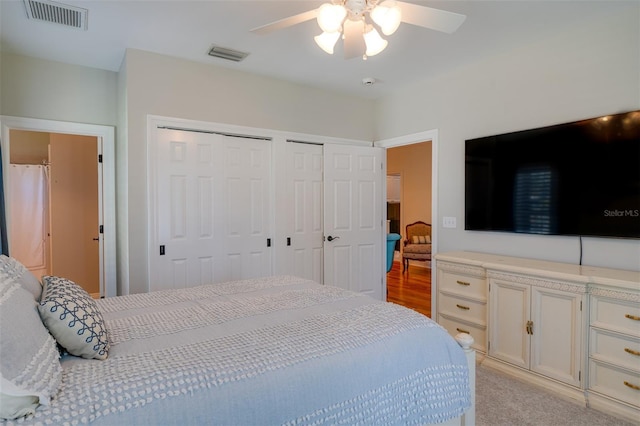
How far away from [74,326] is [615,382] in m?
2.85

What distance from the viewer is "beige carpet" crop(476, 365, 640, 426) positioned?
6.82ft

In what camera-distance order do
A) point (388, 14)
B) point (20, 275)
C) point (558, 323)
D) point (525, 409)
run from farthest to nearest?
point (558, 323), point (525, 409), point (388, 14), point (20, 275)

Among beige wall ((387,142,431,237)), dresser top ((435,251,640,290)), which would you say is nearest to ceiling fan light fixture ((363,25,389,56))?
dresser top ((435,251,640,290))

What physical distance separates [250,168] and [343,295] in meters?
2.05

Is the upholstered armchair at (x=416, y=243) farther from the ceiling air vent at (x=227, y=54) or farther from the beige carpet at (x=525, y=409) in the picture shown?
the ceiling air vent at (x=227, y=54)

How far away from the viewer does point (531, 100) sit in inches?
115

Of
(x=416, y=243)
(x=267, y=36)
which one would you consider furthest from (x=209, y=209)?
(x=416, y=243)

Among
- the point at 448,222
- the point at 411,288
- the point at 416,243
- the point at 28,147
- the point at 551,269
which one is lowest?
the point at 411,288

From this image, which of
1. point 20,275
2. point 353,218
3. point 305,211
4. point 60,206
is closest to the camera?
point 20,275

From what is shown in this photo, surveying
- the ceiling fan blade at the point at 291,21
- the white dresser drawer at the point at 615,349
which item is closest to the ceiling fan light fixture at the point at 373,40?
the ceiling fan blade at the point at 291,21

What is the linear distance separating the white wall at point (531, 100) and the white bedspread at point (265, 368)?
1.76m

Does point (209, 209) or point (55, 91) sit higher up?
point (55, 91)

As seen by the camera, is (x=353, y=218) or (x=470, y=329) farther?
(x=353, y=218)

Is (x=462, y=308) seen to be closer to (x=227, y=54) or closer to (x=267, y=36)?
(x=267, y=36)
